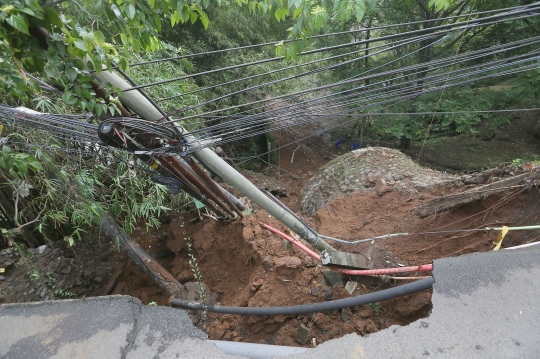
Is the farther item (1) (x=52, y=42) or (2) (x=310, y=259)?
(2) (x=310, y=259)

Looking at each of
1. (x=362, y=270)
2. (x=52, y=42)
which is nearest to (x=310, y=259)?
(x=362, y=270)

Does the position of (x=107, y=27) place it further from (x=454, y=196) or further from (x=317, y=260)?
(x=454, y=196)

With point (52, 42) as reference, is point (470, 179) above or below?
below

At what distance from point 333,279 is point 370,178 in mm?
3037

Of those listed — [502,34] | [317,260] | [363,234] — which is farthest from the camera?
[502,34]

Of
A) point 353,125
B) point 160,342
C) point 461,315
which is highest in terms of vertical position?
point 160,342

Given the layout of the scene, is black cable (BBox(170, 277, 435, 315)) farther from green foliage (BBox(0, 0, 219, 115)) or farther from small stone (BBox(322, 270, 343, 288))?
green foliage (BBox(0, 0, 219, 115))

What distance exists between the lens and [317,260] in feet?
11.9

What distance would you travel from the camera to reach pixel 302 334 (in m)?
3.02

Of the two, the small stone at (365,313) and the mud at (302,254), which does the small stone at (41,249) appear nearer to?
the mud at (302,254)

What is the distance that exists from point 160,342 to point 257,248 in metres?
2.21

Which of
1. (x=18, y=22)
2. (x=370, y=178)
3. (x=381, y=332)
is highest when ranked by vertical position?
(x=18, y=22)

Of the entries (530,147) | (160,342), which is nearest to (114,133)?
(160,342)

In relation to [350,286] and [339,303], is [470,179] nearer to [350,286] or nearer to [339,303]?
[350,286]
